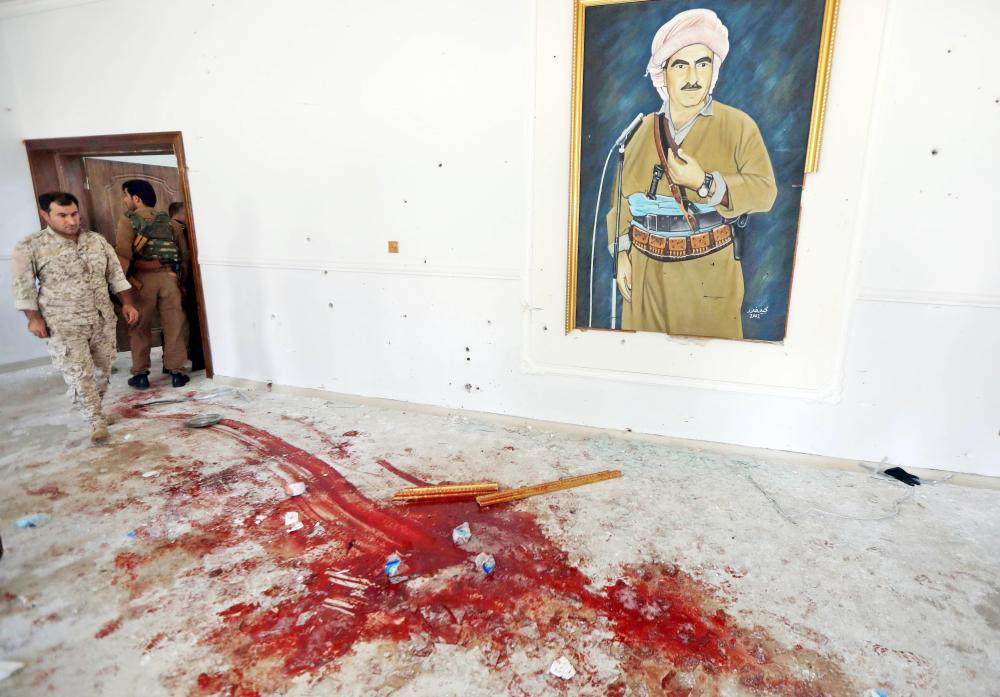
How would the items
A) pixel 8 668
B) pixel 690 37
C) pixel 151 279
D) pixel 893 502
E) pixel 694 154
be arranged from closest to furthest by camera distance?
pixel 8 668
pixel 893 502
pixel 690 37
pixel 694 154
pixel 151 279

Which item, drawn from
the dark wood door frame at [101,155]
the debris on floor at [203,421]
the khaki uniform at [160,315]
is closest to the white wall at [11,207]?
the dark wood door frame at [101,155]

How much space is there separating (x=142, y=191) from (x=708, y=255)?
14.6 feet

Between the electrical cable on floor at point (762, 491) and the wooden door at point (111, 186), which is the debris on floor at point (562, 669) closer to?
the electrical cable on floor at point (762, 491)

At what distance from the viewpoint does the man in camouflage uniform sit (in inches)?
108

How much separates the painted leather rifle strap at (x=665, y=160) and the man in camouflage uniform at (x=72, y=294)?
128 inches

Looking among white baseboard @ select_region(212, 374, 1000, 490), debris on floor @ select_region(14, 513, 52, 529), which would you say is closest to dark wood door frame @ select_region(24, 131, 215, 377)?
white baseboard @ select_region(212, 374, 1000, 490)

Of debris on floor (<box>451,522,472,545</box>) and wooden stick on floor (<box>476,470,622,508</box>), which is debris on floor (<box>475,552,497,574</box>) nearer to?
debris on floor (<box>451,522,472,545</box>)

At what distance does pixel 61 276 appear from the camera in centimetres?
280

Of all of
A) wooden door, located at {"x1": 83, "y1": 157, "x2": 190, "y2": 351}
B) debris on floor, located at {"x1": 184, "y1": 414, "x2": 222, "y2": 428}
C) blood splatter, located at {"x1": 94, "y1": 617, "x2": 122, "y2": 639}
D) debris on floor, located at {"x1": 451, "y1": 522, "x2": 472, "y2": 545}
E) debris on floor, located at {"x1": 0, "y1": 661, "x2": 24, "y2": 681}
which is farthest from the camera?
wooden door, located at {"x1": 83, "y1": 157, "x2": 190, "y2": 351}

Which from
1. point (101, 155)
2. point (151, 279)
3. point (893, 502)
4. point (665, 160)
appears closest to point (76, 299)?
point (151, 279)

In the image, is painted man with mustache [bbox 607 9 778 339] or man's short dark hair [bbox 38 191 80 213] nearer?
painted man with mustache [bbox 607 9 778 339]

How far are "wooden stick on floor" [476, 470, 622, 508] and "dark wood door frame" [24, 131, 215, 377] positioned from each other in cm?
306

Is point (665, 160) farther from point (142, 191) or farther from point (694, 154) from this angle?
point (142, 191)

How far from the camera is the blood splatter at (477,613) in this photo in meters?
1.48
